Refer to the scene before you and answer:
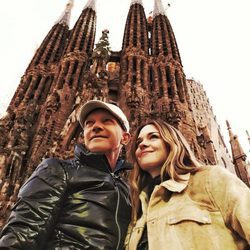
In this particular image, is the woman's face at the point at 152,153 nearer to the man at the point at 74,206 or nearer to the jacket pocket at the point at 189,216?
the man at the point at 74,206

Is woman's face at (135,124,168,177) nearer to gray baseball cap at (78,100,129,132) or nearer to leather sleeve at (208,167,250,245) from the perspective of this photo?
gray baseball cap at (78,100,129,132)

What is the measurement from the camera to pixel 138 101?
1482 centimetres

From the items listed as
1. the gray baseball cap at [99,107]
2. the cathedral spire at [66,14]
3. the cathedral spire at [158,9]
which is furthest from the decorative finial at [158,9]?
the gray baseball cap at [99,107]

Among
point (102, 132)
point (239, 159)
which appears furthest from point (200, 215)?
point (239, 159)

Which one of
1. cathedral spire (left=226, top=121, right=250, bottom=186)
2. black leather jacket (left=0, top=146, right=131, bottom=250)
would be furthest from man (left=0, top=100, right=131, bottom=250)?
cathedral spire (left=226, top=121, right=250, bottom=186)

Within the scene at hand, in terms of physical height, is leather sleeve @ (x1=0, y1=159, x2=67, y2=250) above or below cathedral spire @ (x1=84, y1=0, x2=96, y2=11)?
below

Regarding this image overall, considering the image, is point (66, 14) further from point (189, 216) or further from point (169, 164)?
point (189, 216)

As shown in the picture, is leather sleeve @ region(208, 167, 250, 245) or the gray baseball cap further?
the gray baseball cap

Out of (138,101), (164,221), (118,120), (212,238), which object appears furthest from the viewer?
(138,101)

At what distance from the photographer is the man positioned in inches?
69.9

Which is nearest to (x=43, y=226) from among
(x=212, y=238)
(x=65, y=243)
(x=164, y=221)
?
(x=65, y=243)

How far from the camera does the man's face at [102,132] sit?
2.77 metres

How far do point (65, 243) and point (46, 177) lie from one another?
0.53 metres

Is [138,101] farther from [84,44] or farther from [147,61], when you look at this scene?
[84,44]
